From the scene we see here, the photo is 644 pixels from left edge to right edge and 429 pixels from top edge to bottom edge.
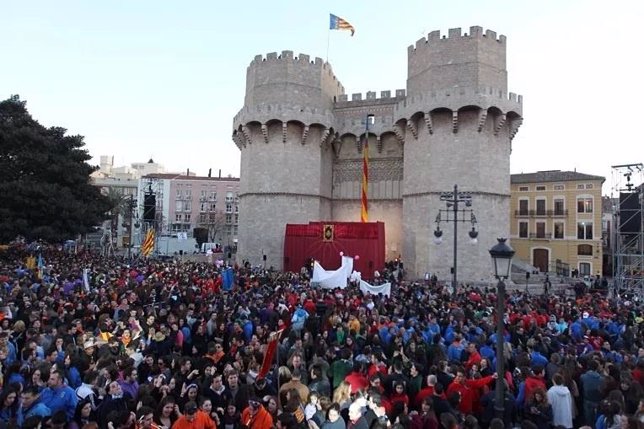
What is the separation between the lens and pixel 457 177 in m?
29.7

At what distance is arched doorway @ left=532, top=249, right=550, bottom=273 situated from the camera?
1745 inches

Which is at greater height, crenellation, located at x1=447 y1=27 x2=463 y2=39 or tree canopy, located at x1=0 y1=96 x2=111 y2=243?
crenellation, located at x1=447 y1=27 x2=463 y2=39

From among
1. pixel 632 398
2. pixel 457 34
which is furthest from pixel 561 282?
pixel 632 398

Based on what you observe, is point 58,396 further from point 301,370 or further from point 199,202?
point 199,202

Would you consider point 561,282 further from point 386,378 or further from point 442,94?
point 386,378

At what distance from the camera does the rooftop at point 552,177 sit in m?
43.2

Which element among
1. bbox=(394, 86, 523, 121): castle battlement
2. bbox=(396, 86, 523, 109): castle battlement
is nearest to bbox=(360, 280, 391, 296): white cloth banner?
bbox=(394, 86, 523, 121): castle battlement

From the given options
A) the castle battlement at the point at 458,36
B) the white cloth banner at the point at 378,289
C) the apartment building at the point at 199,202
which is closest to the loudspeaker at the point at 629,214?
the castle battlement at the point at 458,36

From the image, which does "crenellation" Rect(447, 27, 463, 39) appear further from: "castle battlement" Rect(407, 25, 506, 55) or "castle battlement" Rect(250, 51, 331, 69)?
"castle battlement" Rect(250, 51, 331, 69)

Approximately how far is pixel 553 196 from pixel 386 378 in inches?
1708

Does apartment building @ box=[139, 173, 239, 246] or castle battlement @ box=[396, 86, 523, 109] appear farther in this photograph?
apartment building @ box=[139, 173, 239, 246]

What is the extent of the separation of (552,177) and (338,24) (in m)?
25.7

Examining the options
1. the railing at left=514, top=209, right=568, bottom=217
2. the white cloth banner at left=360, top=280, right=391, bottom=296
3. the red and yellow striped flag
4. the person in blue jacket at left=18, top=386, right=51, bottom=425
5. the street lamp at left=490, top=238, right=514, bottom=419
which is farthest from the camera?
the railing at left=514, top=209, right=568, bottom=217

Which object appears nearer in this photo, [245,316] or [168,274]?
[245,316]
